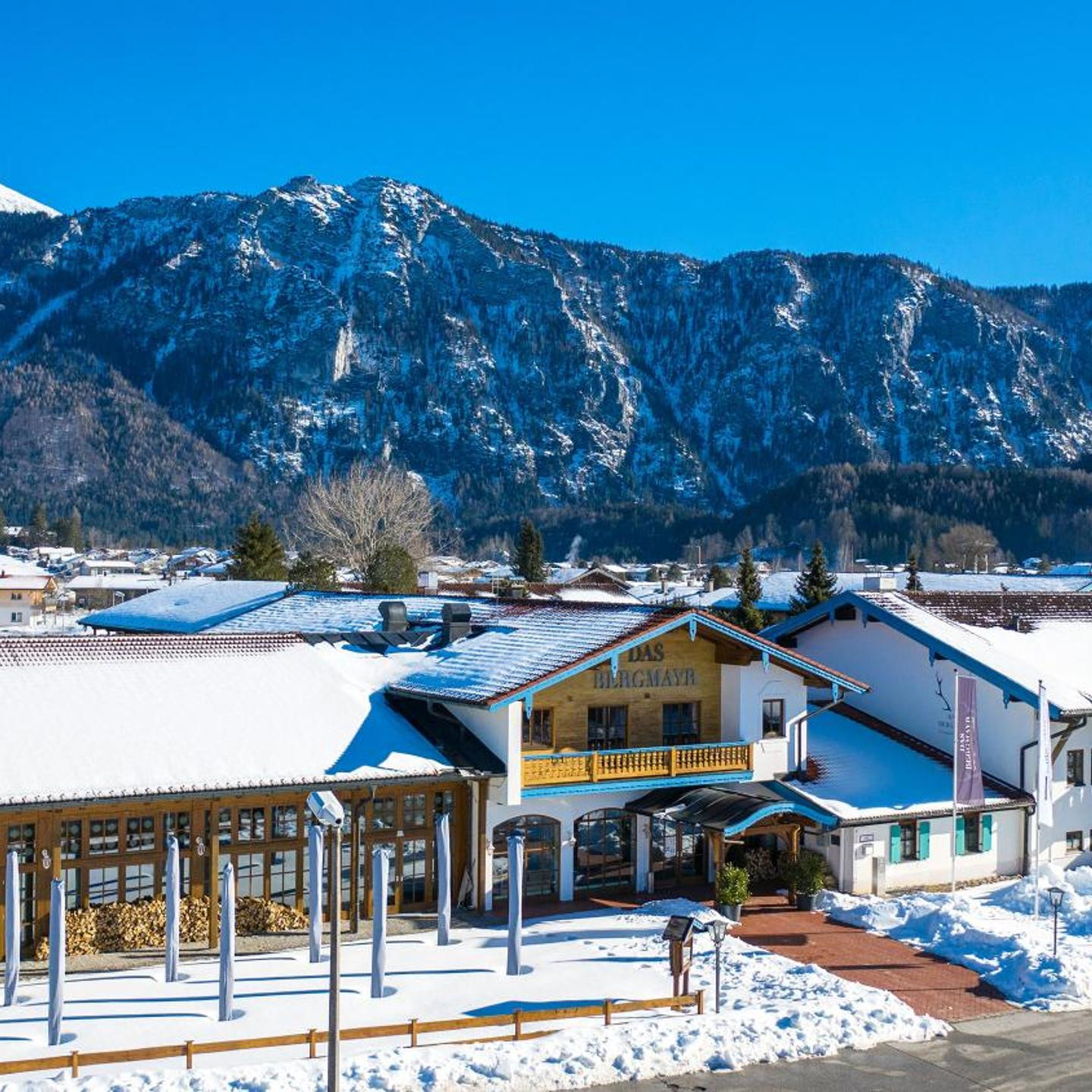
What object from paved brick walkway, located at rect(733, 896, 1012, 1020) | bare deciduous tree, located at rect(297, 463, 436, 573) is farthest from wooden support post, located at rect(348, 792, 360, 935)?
bare deciduous tree, located at rect(297, 463, 436, 573)

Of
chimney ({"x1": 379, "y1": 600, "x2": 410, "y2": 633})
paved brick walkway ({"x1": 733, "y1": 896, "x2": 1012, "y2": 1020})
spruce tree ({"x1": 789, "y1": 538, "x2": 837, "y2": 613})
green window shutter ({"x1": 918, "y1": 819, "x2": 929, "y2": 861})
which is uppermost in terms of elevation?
spruce tree ({"x1": 789, "y1": 538, "x2": 837, "y2": 613})

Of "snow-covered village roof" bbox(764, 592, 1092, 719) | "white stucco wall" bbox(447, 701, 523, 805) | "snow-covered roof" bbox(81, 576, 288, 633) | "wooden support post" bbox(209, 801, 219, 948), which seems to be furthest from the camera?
"snow-covered roof" bbox(81, 576, 288, 633)

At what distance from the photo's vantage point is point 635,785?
26.3 metres

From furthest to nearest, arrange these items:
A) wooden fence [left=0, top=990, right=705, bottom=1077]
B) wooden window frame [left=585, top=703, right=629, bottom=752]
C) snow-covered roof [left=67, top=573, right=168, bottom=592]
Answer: snow-covered roof [left=67, top=573, right=168, bottom=592] < wooden window frame [left=585, top=703, right=629, bottom=752] < wooden fence [left=0, top=990, right=705, bottom=1077]

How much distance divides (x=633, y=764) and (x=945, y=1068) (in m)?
10.3

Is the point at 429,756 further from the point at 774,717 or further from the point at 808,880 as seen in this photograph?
the point at 774,717

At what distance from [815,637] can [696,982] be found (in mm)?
16859

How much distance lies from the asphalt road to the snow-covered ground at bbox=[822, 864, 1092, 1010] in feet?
5.60

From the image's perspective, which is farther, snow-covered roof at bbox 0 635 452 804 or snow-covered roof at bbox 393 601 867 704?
snow-covered roof at bbox 393 601 867 704

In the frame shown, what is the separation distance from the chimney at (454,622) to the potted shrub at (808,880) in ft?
34.3

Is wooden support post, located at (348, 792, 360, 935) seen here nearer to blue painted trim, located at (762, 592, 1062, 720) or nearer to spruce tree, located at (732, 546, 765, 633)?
blue painted trim, located at (762, 592, 1062, 720)

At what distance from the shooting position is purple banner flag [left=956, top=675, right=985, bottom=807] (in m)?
27.9

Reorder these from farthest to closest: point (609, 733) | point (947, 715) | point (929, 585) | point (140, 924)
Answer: point (929, 585) < point (947, 715) < point (609, 733) < point (140, 924)

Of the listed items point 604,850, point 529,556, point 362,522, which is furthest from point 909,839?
point 529,556
